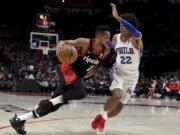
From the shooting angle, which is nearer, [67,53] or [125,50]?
[67,53]

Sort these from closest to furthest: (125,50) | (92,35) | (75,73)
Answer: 1. (75,73)
2. (125,50)
3. (92,35)

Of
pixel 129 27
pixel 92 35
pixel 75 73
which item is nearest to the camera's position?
pixel 129 27

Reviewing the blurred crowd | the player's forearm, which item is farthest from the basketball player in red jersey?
the blurred crowd

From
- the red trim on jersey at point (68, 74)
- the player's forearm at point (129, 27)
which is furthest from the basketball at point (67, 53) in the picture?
the player's forearm at point (129, 27)

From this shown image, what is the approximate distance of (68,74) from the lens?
4301 mm

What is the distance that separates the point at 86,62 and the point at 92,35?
18187 millimetres

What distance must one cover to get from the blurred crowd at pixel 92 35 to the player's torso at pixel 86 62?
10.7 m

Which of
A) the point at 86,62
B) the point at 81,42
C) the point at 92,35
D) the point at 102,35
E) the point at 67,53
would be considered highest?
the point at 92,35

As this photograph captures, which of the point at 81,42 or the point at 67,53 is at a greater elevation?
the point at 81,42

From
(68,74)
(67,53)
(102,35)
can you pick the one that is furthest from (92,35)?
(67,53)

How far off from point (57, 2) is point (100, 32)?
20.4 metres

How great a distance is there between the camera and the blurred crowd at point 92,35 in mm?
15594

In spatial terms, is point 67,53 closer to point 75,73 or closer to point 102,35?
point 75,73

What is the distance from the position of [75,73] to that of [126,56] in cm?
74
